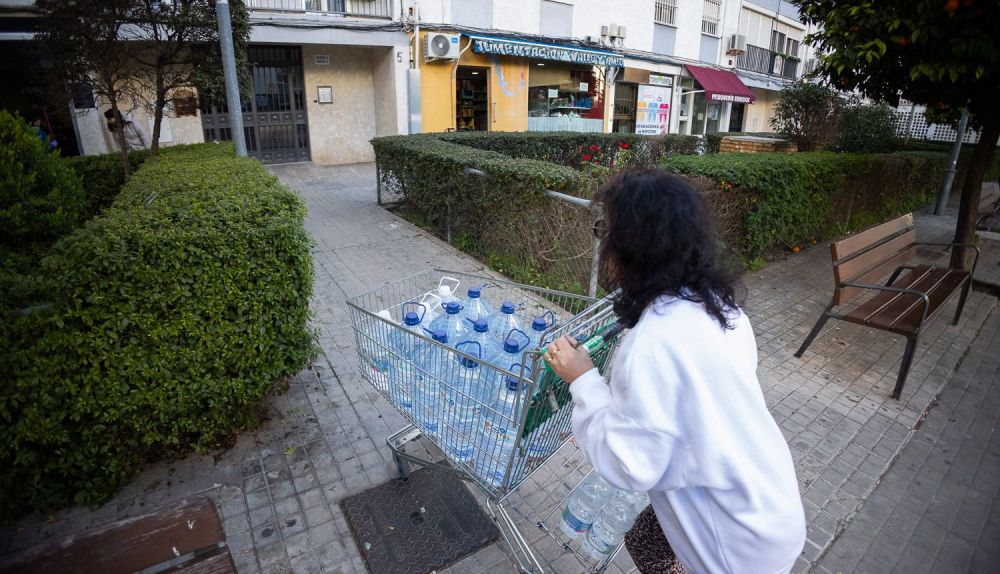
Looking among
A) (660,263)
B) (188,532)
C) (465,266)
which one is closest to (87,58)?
(465,266)

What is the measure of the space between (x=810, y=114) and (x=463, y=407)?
1350 centimetres

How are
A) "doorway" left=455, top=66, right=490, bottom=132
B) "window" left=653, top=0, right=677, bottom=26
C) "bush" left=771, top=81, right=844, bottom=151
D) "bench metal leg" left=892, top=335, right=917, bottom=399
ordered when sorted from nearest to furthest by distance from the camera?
"bench metal leg" left=892, top=335, right=917, bottom=399
"bush" left=771, top=81, right=844, bottom=151
"doorway" left=455, top=66, right=490, bottom=132
"window" left=653, top=0, right=677, bottom=26

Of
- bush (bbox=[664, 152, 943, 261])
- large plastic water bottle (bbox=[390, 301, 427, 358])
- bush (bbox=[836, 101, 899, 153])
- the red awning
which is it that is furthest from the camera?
the red awning

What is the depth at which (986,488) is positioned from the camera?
9.95 feet

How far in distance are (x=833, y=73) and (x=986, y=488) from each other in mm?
4704

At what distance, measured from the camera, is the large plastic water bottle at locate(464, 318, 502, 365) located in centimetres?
213

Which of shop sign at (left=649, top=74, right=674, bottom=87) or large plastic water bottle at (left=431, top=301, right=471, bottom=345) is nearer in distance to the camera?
large plastic water bottle at (left=431, top=301, right=471, bottom=345)

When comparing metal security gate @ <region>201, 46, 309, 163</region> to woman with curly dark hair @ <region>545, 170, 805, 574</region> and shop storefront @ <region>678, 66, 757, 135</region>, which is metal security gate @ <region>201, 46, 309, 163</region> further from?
shop storefront @ <region>678, 66, 757, 135</region>

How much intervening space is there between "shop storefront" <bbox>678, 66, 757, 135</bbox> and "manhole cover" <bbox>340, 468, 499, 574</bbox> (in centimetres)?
2210

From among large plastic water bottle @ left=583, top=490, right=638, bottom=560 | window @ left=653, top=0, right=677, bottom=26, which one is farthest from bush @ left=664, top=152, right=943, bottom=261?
window @ left=653, top=0, right=677, bottom=26

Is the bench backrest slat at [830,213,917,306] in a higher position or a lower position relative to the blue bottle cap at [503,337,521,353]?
lower

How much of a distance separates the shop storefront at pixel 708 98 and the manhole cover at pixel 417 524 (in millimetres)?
22097

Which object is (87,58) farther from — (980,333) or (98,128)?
(980,333)

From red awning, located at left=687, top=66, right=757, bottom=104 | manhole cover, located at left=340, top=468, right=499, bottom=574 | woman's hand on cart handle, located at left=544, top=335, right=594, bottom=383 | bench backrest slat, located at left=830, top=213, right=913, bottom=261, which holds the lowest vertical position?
manhole cover, located at left=340, top=468, right=499, bottom=574
